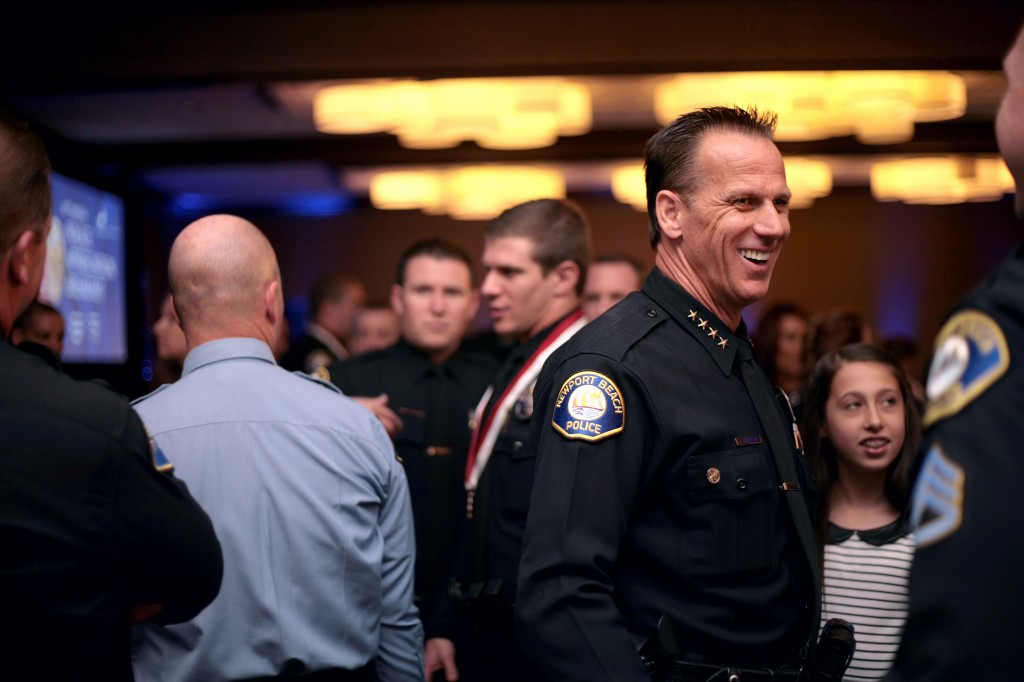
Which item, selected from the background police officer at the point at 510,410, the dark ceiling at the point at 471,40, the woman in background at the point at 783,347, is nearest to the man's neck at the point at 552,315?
the background police officer at the point at 510,410

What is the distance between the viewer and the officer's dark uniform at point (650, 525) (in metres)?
1.51

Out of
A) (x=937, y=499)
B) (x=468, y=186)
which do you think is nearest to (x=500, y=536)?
(x=937, y=499)

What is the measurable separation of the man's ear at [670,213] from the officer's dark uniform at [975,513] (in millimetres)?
832

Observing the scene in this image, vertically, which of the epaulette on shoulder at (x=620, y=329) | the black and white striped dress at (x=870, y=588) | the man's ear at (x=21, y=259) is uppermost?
the man's ear at (x=21, y=259)

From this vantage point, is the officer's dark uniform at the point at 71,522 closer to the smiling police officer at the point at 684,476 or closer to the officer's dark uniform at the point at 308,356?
the smiling police officer at the point at 684,476

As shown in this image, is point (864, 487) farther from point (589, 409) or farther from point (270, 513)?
point (270, 513)

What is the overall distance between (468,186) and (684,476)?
5817 mm

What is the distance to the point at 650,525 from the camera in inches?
63.5

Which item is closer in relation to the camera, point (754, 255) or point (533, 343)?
point (754, 255)

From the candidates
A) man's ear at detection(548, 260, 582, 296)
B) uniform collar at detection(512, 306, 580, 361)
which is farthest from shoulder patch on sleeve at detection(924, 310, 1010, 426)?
man's ear at detection(548, 260, 582, 296)

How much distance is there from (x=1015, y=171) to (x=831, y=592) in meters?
1.41

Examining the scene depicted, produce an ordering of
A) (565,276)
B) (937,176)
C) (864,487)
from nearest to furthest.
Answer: (864,487) → (565,276) → (937,176)

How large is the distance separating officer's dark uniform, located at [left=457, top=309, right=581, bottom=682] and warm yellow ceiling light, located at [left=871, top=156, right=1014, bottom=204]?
16.5 ft

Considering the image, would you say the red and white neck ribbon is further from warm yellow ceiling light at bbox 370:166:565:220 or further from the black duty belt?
warm yellow ceiling light at bbox 370:166:565:220
